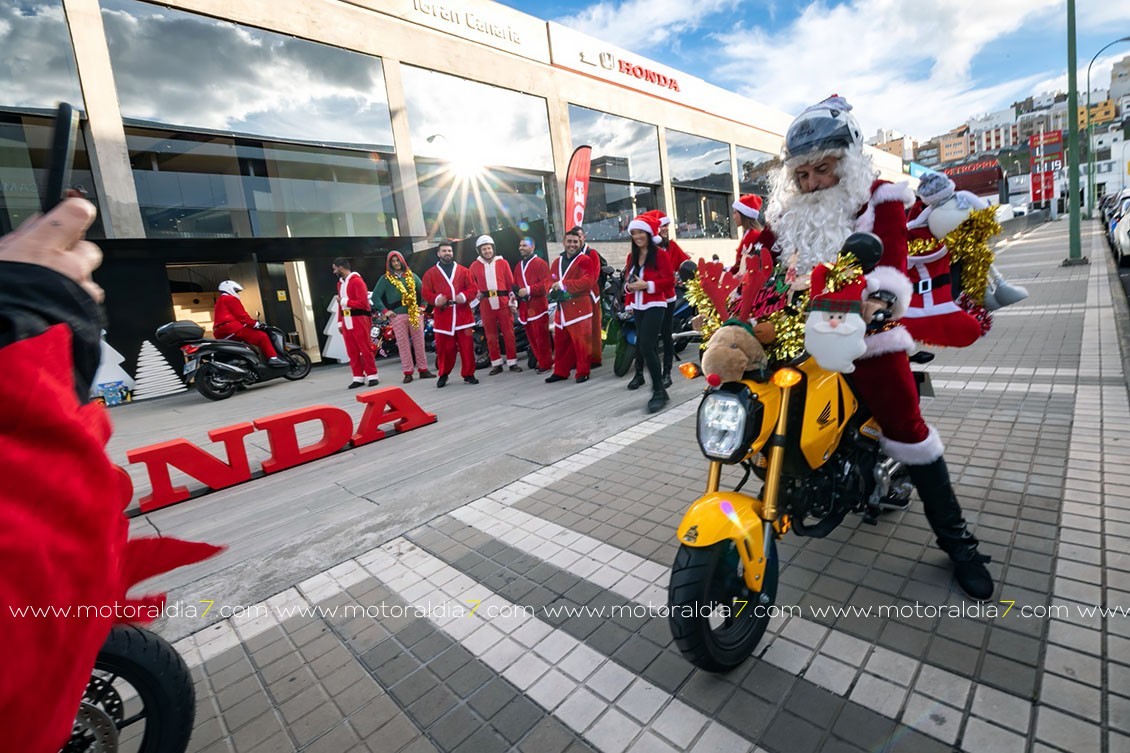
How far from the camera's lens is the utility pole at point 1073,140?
12.3m

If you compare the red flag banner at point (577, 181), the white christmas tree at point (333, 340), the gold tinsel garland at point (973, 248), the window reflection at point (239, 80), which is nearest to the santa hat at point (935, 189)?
the gold tinsel garland at point (973, 248)

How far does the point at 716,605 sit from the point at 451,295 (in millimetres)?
6963

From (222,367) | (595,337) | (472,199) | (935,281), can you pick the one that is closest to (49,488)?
(935,281)

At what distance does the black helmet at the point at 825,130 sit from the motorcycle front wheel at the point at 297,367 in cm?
1025

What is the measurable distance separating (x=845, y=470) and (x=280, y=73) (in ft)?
44.7

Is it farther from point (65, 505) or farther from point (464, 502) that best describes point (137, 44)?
point (65, 505)

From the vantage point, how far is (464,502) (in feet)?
12.8

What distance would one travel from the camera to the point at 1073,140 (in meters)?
13.5

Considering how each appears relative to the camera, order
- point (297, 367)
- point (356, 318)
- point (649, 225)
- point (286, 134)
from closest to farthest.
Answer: point (649, 225)
point (356, 318)
point (297, 367)
point (286, 134)

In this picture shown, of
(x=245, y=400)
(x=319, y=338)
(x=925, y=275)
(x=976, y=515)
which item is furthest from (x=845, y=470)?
(x=319, y=338)

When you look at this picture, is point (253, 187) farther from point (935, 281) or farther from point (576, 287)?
point (935, 281)

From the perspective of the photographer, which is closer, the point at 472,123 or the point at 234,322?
the point at 234,322

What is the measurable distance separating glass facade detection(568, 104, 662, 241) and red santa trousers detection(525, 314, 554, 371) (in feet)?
35.8

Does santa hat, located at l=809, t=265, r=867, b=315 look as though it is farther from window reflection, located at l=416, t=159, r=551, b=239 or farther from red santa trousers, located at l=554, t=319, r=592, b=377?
window reflection, located at l=416, t=159, r=551, b=239
